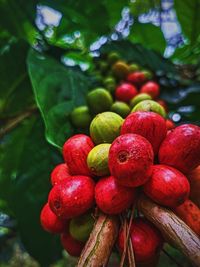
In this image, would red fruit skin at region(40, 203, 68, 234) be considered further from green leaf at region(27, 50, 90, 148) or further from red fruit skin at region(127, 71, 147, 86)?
red fruit skin at region(127, 71, 147, 86)

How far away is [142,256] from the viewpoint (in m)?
0.79

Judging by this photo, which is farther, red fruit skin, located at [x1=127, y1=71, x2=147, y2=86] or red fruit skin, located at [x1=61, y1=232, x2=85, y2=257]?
red fruit skin, located at [x1=127, y1=71, x2=147, y2=86]

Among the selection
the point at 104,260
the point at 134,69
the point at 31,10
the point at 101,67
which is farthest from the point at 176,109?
the point at 104,260

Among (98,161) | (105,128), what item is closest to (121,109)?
(105,128)

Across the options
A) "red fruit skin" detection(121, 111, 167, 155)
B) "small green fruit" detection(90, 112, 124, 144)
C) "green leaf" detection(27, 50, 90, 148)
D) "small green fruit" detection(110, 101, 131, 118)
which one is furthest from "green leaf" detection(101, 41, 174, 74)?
"red fruit skin" detection(121, 111, 167, 155)

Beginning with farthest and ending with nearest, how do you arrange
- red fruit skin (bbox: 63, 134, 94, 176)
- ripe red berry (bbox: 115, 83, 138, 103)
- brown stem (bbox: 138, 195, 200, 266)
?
ripe red berry (bbox: 115, 83, 138, 103) → red fruit skin (bbox: 63, 134, 94, 176) → brown stem (bbox: 138, 195, 200, 266)

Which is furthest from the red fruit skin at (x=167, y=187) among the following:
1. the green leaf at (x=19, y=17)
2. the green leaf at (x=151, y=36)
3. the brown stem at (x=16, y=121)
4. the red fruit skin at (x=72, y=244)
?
the green leaf at (x=151, y=36)

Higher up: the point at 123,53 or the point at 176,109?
the point at 123,53

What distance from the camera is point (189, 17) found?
192 centimetres

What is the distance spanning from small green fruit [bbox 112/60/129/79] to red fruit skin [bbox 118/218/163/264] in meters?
1.06

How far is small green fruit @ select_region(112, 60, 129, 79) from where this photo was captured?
70.3 inches

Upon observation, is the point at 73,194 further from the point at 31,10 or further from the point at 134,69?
the point at 31,10

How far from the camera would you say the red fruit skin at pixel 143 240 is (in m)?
0.78

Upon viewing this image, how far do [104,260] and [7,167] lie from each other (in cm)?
149
